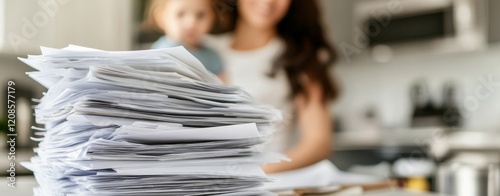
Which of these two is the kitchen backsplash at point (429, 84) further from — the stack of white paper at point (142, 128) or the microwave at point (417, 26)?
the stack of white paper at point (142, 128)

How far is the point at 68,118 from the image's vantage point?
1.63 ft

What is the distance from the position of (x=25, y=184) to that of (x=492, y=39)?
8.20ft

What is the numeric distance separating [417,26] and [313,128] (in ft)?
2.72

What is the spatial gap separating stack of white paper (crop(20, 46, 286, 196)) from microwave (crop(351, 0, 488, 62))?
7.34 feet

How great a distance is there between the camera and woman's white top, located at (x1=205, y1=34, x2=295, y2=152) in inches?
78.5

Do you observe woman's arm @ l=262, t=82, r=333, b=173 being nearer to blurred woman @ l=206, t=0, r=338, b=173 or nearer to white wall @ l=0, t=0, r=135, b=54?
blurred woman @ l=206, t=0, r=338, b=173

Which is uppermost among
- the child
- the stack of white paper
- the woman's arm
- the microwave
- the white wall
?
the microwave

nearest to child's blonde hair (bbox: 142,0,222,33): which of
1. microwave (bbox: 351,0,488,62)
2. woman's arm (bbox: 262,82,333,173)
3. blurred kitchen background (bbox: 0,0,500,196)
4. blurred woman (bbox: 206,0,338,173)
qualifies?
blurred woman (bbox: 206,0,338,173)

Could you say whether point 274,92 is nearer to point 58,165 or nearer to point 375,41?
point 375,41

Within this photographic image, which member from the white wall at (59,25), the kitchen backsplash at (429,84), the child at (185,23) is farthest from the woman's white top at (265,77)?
the white wall at (59,25)

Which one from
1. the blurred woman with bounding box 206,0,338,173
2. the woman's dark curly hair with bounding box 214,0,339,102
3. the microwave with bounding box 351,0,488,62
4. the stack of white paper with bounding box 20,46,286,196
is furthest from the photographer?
the microwave with bounding box 351,0,488,62

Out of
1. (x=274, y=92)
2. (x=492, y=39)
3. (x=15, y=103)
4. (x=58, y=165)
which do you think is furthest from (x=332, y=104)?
(x=58, y=165)

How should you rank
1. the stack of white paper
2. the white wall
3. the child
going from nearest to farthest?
the stack of white paper → the white wall → the child

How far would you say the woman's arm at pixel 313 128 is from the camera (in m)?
2.06
